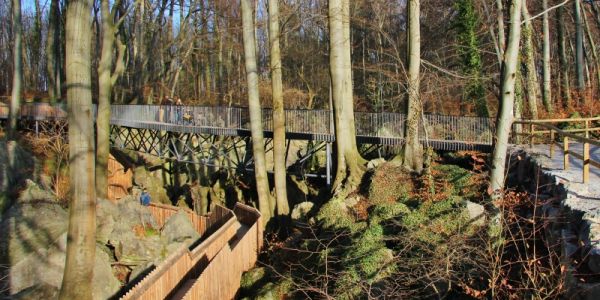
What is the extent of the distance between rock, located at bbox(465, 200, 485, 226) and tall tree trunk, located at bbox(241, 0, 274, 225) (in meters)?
7.63

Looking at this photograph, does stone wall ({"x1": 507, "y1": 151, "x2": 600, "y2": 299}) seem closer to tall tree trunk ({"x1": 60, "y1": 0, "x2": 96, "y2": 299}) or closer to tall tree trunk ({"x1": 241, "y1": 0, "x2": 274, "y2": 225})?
tall tree trunk ({"x1": 60, "y1": 0, "x2": 96, "y2": 299})

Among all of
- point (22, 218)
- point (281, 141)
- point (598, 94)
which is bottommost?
point (22, 218)

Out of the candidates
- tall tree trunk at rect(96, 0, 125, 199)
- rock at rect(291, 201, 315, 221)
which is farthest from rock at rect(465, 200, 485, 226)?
tall tree trunk at rect(96, 0, 125, 199)

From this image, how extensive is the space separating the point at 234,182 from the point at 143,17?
13.4 metres

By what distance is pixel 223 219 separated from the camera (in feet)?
50.8

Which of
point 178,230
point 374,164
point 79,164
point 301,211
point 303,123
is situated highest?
point 303,123

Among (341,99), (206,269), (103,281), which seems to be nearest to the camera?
(206,269)

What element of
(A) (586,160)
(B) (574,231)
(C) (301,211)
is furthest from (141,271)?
(A) (586,160)

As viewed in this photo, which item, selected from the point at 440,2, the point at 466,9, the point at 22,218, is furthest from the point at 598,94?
the point at 22,218

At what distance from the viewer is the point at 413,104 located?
15.1m

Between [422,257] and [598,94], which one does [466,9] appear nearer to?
[598,94]

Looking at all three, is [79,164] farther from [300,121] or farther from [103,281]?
[300,121]

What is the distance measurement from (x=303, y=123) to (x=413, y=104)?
6.72 meters

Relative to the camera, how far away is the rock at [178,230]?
15094mm
